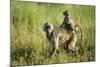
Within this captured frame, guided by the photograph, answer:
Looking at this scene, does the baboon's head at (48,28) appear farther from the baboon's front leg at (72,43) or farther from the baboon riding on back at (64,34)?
the baboon's front leg at (72,43)

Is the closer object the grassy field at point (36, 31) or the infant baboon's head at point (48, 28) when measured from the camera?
the grassy field at point (36, 31)

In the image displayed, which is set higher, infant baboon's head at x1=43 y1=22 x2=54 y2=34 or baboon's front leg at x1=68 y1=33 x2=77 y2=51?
infant baboon's head at x1=43 y1=22 x2=54 y2=34

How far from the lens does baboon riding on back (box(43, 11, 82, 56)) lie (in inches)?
103

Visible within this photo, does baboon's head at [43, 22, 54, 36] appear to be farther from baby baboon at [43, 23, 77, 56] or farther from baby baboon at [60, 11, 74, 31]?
baby baboon at [60, 11, 74, 31]

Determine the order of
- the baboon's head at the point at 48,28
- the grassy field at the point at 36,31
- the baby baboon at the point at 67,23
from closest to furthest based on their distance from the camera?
the grassy field at the point at 36,31, the baboon's head at the point at 48,28, the baby baboon at the point at 67,23

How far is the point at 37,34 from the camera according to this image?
2537 millimetres

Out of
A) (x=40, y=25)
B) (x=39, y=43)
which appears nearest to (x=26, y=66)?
(x=39, y=43)

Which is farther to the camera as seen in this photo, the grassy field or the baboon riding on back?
the baboon riding on back

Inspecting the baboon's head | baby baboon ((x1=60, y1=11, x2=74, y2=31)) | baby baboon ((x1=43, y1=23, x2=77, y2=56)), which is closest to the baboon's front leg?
baby baboon ((x1=43, y1=23, x2=77, y2=56))

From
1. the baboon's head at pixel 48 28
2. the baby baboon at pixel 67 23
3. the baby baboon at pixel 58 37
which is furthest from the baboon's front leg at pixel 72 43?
the baboon's head at pixel 48 28

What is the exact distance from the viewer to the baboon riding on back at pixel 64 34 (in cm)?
260

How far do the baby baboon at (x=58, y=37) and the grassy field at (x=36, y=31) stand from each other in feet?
0.19
